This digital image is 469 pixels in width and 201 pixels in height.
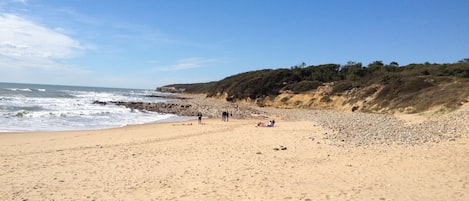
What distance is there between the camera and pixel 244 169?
34.2ft

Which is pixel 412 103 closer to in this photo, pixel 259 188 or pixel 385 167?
pixel 385 167

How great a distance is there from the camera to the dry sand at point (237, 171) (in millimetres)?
8016

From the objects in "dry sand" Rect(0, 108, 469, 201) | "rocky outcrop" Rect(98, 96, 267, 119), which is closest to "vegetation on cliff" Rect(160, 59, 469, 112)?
"rocky outcrop" Rect(98, 96, 267, 119)

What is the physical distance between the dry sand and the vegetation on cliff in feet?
52.3

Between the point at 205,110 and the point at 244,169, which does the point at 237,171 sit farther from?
the point at 205,110

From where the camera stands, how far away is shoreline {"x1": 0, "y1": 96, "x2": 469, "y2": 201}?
26.4 ft

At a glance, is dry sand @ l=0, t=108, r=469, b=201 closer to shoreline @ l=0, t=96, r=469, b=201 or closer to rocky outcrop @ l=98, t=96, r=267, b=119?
shoreline @ l=0, t=96, r=469, b=201

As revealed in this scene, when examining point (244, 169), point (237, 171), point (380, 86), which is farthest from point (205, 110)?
point (237, 171)

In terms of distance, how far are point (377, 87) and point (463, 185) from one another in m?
Answer: 36.0

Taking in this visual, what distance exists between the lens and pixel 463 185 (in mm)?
8086

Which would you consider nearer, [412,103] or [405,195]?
[405,195]

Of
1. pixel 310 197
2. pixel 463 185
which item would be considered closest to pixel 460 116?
pixel 463 185

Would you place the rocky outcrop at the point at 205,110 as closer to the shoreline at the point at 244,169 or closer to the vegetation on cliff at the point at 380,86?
the vegetation on cliff at the point at 380,86

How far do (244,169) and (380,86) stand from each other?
35761 mm
